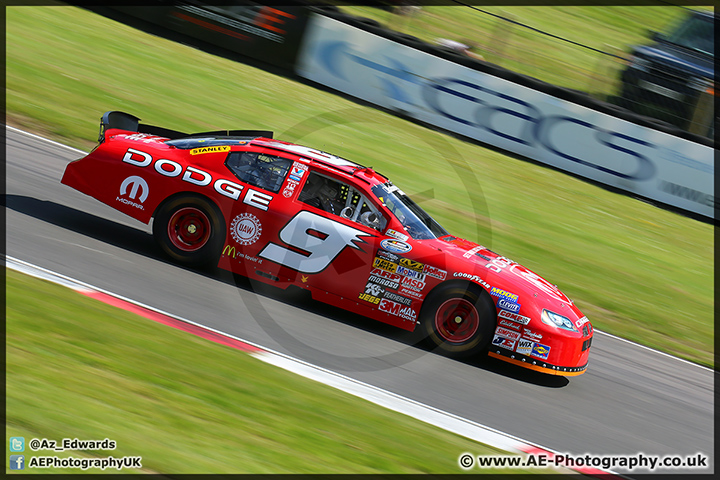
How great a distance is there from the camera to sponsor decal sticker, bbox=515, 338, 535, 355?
6.67 metres

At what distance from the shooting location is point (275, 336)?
6273mm

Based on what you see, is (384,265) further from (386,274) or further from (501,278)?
(501,278)

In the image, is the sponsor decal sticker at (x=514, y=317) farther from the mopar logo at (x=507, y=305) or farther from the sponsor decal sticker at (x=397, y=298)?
the sponsor decal sticker at (x=397, y=298)

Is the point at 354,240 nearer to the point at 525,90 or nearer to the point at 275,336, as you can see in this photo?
the point at 275,336

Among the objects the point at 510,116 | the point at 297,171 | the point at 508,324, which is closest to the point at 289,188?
the point at 297,171

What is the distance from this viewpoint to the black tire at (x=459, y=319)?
22.0 feet

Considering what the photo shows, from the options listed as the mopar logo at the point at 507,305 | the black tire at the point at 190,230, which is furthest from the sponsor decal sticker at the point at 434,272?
the black tire at the point at 190,230

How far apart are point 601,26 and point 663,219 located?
12.4 metres

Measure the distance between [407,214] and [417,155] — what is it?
20.3 feet

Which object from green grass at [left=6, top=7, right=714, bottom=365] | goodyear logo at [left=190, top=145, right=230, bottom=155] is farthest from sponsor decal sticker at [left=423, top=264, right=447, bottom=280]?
green grass at [left=6, top=7, right=714, bottom=365]

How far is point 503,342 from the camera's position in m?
6.73

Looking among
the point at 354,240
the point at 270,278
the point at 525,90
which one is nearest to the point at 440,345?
the point at 354,240

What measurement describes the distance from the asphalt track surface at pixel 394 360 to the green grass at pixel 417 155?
2046mm

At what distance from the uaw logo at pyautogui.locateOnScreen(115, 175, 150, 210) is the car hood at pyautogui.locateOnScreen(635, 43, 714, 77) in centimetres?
1167
